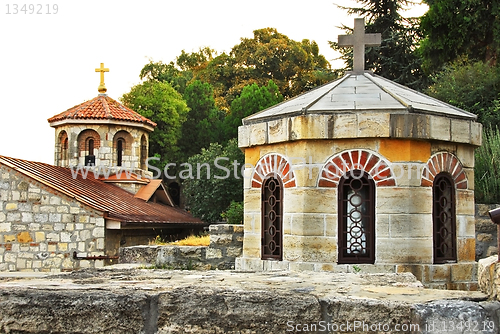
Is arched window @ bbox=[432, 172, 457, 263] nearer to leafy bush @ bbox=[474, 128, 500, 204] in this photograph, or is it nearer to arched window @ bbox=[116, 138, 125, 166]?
leafy bush @ bbox=[474, 128, 500, 204]

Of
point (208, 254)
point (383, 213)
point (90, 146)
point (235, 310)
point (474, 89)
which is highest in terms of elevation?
point (474, 89)

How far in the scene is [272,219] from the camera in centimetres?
998

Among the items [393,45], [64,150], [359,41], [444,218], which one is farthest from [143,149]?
[444,218]

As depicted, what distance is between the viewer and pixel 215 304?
3.44 m

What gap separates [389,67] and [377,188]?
21.2m

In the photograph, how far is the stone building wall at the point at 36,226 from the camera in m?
17.6

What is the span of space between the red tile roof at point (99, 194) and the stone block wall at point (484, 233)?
34.1 ft

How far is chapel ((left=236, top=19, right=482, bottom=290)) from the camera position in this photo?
9.04 m

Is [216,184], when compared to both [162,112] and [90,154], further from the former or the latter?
[162,112]

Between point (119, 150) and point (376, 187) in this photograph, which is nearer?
point (376, 187)

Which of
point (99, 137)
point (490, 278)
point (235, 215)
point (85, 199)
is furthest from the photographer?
point (99, 137)

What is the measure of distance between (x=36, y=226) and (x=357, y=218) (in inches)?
455

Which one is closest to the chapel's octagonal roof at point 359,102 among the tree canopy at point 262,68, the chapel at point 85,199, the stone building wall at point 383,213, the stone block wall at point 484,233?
the stone building wall at point 383,213

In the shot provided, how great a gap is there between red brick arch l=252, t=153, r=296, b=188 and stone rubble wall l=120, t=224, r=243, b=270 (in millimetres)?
1476
